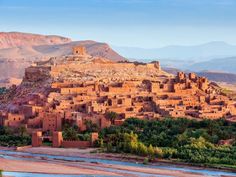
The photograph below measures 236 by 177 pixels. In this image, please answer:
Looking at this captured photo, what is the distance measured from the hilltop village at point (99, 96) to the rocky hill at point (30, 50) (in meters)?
52.2

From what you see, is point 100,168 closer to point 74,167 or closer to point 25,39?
point 74,167

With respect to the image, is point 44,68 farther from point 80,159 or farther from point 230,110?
point 80,159

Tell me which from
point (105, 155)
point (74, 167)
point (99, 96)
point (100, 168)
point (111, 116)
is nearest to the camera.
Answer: point (100, 168)

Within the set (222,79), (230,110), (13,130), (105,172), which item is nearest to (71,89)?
(13,130)

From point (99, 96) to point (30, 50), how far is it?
105 meters

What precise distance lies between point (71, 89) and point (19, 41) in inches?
4597

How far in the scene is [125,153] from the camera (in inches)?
1432

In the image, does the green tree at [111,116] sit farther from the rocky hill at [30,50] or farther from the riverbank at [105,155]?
the rocky hill at [30,50]

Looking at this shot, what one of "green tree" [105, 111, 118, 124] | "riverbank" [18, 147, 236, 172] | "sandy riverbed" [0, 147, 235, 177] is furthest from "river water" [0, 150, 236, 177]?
"green tree" [105, 111, 118, 124]

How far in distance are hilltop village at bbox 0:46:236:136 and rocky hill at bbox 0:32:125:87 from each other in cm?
5216

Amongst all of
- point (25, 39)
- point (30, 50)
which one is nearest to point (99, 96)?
point (30, 50)

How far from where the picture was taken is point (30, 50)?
498ft

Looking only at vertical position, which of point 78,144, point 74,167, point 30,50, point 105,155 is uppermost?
point 30,50

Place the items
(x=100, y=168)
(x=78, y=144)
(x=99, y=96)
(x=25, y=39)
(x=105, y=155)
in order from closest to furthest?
(x=100, y=168)
(x=105, y=155)
(x=78, y=144)
(x=99, y=96)
(x=25, y=39)
